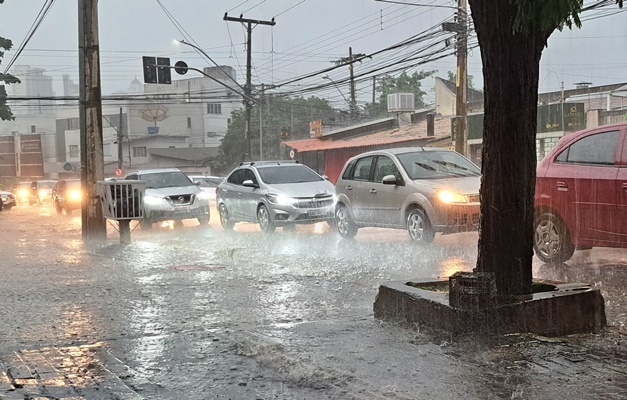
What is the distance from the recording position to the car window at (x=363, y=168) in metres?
13.2

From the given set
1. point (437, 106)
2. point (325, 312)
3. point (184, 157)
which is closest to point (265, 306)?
point (325, 312)

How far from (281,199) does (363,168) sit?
2310 mm

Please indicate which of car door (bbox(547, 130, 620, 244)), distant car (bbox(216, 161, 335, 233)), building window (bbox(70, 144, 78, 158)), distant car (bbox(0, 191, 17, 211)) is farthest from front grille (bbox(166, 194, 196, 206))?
building window (bbox(70, 144, 78, 158))

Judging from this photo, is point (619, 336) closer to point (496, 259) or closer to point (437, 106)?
point (496, 259)

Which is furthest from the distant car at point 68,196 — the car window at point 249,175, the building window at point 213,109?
the building window at point 213,109

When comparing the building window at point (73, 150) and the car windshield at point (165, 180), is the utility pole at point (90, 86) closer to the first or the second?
the car windshield at point (165, 180)

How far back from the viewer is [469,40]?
20.3m

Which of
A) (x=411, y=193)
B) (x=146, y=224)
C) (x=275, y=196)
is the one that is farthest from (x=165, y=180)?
(x=411, y=193)

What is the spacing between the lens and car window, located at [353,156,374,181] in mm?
13195

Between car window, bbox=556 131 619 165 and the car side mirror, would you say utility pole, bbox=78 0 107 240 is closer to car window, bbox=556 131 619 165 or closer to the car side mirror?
the car side mirror

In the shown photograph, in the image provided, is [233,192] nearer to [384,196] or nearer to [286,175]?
[286,175]

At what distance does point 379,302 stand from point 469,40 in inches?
604

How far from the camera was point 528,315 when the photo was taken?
5523mm

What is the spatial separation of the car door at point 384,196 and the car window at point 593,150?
3661mm
